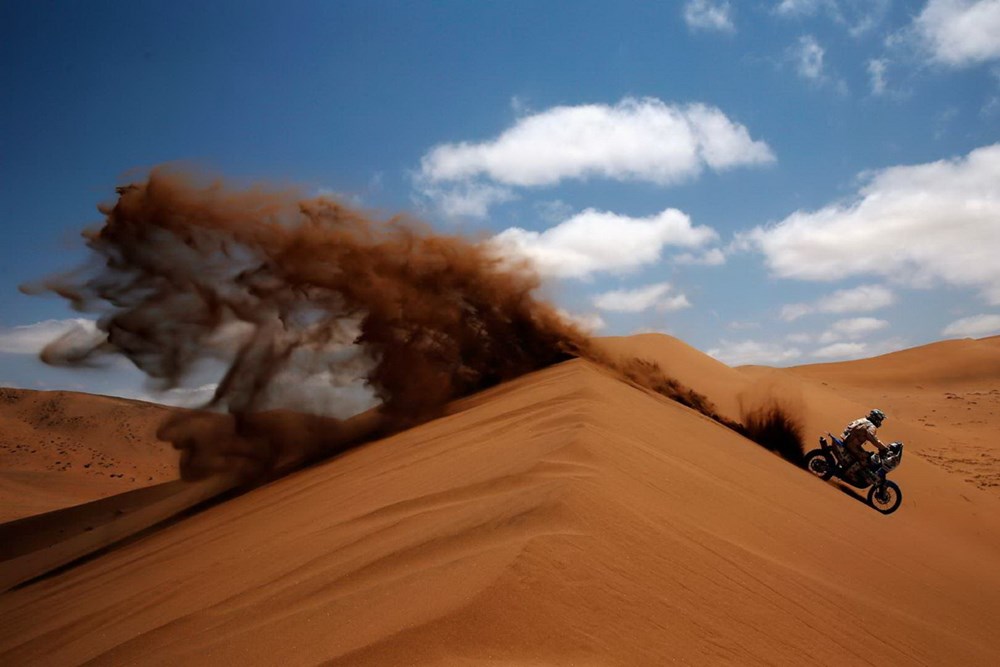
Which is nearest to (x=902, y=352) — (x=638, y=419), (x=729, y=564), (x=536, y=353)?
(x=536, y=353)

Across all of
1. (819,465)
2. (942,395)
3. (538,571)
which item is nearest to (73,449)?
(819,465)

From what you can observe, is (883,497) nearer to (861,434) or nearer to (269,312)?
(861,434)

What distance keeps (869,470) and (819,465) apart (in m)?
0.69

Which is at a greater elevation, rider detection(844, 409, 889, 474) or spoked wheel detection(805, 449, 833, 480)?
rider detection(844, 409, 889, 474)

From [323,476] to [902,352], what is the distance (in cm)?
4686

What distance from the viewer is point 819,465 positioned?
989 cm

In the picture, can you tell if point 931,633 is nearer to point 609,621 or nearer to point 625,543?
point 625,543

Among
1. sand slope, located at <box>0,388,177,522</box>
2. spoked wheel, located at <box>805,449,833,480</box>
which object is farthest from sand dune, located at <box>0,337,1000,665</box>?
sand slope, located at <box>0,388,177,522</box>

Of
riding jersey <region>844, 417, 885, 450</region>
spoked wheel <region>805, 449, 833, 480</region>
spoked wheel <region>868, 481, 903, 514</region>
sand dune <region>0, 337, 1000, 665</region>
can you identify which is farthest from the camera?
spoked wheel <region>805, 449, 833, 480</region>

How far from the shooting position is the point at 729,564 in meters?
3.39

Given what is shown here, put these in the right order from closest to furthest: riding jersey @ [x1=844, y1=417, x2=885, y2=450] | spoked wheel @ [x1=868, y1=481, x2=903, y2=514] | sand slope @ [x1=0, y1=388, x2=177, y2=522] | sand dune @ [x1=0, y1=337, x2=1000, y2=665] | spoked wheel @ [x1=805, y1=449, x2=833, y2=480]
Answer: sand dune @ [x1=0, y1=337, x2=1000, y2=665]
spoked wheel @ [x1=868, y1=481, x2=903, y2=514]
riding jersey @ [x1=844, y1=417, x2=885, y2=450]
spoked wheel @ [x1=805, y1=449, x2=833, y2=480]
sand slope @ [x1=0, y1=388, x2=177, y2=522]

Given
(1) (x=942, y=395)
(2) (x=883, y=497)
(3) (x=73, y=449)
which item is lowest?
(3) (x=73, y=449)

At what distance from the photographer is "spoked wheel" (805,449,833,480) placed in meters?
9.81

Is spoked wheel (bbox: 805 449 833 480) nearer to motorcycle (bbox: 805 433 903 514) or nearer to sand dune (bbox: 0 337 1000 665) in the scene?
motorcycle (bbox: 805 433 903 514)
